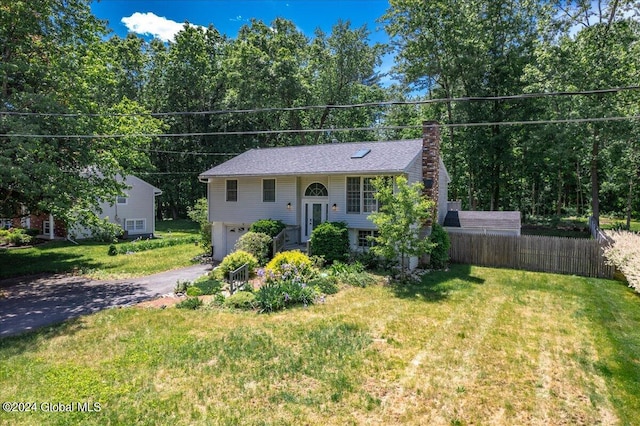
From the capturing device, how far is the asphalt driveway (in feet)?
30.4

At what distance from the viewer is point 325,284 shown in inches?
443

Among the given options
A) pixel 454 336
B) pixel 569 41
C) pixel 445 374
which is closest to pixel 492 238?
pixel 454 336

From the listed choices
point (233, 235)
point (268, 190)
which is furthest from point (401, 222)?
point (233, 235)

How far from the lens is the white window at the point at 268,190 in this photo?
17.2m

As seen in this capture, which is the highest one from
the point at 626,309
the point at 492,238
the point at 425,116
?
the point at 425,116

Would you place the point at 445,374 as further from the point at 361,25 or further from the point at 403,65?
the point at 361,25

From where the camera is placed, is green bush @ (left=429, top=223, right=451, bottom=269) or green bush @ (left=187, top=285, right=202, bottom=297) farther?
green bush @ (left=429, top=223, right=451, bottom=269)

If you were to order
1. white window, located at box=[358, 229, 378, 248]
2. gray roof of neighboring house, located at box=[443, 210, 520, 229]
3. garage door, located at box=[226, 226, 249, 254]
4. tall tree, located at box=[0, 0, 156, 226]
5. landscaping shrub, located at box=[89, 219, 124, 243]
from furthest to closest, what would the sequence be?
garage door, located at box=[226, 226, 249, 254] → gray roof of neighboring house, located at box=[443, 210, 520, 229] → white window, located at box=[358, 229, 378, 248] → landscaping shrub, located at box=[89, 219, 124, 243] → tall tree, located at box=[0, 0, 156, 226]

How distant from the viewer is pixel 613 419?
465cm

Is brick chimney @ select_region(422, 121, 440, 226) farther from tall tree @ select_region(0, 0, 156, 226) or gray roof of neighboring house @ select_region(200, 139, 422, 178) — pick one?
tall tree @ select_region(0, 0, 156, 226)

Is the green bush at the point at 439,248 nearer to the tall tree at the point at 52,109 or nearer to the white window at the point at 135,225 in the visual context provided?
the tall tree at the point at 52,109

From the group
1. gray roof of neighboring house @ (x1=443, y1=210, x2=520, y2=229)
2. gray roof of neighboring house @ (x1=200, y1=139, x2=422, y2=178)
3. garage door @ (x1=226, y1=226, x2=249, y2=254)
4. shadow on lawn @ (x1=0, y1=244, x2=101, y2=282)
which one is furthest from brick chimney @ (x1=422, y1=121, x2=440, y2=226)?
shadow on lawn @ (x1=0, y1=244, x2=101, y2=282)

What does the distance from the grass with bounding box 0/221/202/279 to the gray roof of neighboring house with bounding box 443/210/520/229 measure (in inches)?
536

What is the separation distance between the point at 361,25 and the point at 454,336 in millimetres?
33093
